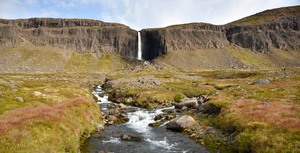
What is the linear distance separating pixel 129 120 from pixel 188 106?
1544 centimetres

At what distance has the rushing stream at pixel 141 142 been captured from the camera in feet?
94.8

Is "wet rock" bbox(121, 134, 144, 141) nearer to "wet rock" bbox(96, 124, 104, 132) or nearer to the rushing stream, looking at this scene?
the rushing stream

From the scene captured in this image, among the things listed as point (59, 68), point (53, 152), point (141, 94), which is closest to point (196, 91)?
point (141, 94)

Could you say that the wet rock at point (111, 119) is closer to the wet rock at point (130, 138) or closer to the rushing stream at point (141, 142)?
the rushing stream at point (141, 142)

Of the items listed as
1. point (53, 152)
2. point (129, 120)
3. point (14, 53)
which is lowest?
point (129, 120)

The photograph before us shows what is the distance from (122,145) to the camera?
30.6 m

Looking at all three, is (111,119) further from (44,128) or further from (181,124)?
(44,128)

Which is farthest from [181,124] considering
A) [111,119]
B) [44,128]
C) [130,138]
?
[44,128]

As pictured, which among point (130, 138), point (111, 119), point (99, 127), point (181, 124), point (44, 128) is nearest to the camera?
point (44, 128)

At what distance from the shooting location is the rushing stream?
28.9 meters

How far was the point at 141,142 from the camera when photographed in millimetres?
32031

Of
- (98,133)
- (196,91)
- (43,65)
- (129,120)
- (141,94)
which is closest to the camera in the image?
(98,133)

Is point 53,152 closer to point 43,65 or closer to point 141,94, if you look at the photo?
point 141,94

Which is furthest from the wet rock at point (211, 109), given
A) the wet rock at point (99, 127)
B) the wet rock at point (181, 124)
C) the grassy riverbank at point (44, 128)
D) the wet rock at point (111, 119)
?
the grassy riverbank at point (44, 128)
